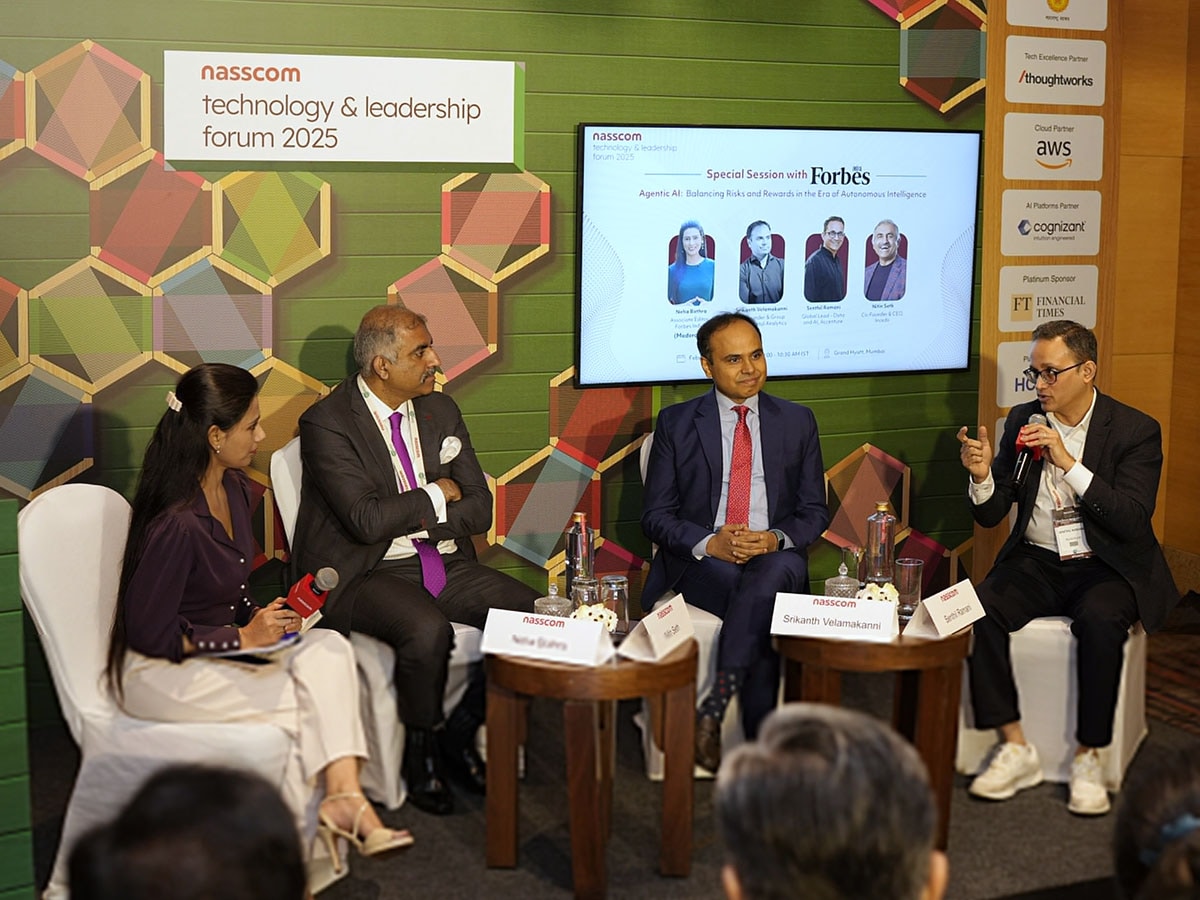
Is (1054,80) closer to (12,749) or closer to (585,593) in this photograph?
(585,593)

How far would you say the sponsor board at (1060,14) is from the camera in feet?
16.5

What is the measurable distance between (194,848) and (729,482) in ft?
10.1

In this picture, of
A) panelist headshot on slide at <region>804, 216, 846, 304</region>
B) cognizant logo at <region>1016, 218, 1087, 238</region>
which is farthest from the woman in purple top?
cognizant logo at <region>1016, 218, 1087, 238</region>

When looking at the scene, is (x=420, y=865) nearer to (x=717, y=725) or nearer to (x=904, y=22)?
(x=717, y=725)

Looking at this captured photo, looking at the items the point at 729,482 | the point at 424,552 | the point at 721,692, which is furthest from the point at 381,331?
the point at 721,692

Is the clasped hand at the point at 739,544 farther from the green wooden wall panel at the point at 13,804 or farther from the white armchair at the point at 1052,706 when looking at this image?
the green wooden wall panel at the point at 13,804

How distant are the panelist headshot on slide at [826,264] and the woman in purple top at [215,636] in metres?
2.13

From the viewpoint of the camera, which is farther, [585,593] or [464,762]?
[464,762]

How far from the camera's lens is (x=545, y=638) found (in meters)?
3.28

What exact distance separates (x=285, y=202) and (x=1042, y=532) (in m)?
2.45

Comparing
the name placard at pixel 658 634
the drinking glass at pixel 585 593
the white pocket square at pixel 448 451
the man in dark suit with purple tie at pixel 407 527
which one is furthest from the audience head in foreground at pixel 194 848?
the white pocket square at pixel 448 451

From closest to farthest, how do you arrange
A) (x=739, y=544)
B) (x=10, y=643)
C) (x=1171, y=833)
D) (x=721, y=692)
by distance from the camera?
(x=1171, y=833), (x=10, y=643), (x=721, y=692), (x=739, y=544)

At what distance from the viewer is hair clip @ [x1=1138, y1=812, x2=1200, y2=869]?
51.1 inches

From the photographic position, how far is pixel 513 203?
452cm
